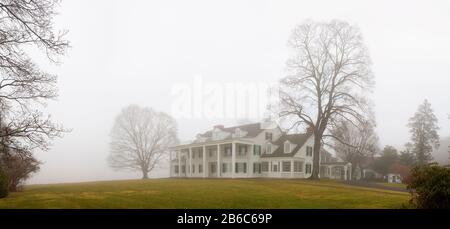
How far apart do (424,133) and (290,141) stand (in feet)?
75.1

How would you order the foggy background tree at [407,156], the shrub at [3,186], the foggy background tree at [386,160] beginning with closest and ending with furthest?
the shrub at [3,186] < the foggy background tree at [407,156] < the foggy background tree at [386,160]

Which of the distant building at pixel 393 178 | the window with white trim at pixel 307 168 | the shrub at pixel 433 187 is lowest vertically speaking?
the distant building at pixel 393 178

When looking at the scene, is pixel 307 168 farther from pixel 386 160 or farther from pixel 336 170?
pixel 386 160

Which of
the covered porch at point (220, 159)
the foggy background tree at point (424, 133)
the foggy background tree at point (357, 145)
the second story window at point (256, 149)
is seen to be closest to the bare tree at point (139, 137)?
the covered porch at point (220, 159)

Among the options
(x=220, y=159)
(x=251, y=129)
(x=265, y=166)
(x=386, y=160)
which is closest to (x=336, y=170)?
(x=386, y=160)

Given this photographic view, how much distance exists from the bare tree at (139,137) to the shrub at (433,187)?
43945 millimetres

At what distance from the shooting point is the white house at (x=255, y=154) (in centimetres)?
4325

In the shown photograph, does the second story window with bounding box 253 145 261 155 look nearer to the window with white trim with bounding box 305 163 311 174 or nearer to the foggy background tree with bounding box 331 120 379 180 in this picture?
the window with white trim with bounding box 305 163 311 174

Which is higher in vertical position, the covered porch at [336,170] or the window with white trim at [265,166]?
Answer: the window with white trim at [265,166]

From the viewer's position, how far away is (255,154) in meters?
45.6

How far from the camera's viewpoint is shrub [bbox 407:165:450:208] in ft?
38.9

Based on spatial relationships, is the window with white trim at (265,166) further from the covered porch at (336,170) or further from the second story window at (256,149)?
the covered porch at (336,170)

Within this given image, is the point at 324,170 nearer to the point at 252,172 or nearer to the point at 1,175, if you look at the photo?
the point at 252,172

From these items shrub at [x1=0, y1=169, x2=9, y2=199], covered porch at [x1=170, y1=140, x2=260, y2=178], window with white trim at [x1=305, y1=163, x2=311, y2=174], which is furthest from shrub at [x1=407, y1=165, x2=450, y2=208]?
window with white trim at [x1=305, y1=163, x2=311, y2=174]
